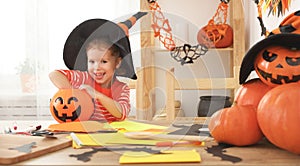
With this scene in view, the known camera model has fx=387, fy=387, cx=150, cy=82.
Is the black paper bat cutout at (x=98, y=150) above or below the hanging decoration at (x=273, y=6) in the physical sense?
below

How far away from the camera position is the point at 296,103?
2.08 ft

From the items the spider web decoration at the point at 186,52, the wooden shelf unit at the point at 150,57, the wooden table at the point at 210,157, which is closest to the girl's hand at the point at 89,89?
the wooden table at the point at 210,157

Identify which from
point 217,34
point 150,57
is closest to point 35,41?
point 150,57

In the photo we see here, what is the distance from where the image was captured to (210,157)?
62cm

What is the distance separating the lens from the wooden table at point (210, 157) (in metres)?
0.59

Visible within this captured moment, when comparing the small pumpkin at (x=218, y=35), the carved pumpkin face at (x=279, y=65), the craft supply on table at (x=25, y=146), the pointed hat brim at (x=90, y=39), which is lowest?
the craft supply on table at (x=25, y=146)

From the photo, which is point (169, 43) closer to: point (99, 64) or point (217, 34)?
point (217, 34)

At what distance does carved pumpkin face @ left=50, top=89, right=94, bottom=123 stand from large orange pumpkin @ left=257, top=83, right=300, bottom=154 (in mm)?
546

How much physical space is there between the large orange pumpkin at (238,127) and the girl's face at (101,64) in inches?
20.0

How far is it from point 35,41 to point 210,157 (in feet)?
8.57

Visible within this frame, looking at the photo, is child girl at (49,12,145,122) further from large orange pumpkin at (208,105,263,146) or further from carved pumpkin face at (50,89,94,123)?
large orange pumpkin at (208,105,263,146)

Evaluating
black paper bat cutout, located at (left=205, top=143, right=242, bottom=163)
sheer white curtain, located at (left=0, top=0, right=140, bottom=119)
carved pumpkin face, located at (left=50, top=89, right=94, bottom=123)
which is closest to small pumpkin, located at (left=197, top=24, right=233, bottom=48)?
sheer white curtain, located at (left=0, top=0, right=140, bottom=119)

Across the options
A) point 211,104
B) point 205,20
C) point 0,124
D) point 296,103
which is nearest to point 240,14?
point 205,20

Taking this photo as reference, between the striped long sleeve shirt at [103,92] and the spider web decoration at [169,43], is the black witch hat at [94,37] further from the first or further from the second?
the spider web decoration at [169,43]
